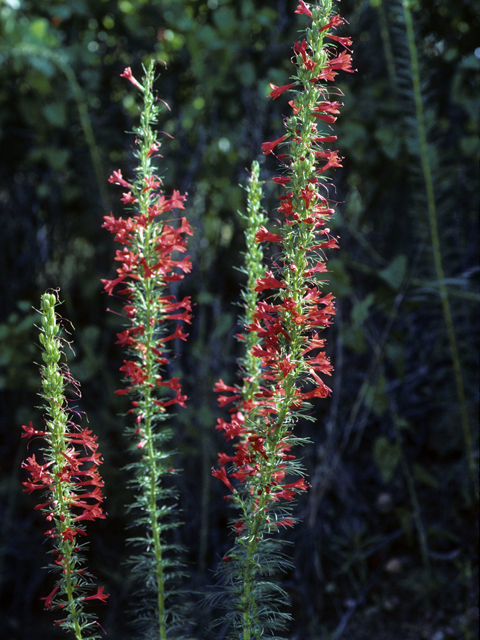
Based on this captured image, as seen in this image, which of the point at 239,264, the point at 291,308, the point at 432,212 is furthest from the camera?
the point at 239,264

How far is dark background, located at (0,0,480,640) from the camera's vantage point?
232 cm

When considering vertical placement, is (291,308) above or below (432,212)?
below

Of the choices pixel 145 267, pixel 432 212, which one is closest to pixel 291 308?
pixel 145 267

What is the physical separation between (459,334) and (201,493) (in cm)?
134

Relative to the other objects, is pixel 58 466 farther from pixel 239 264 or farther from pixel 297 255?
pixel 239 264

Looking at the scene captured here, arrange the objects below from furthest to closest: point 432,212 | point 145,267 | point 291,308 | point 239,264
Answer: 1. point 239,264
2. point 432,212
3. point 145,267
4. point 291,308

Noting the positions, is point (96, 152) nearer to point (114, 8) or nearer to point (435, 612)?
point (114, 8)

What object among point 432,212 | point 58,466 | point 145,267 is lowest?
point 58,466

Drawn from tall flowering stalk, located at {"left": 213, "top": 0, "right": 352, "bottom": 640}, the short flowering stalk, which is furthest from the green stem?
the short flowering stalk

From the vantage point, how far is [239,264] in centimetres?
272

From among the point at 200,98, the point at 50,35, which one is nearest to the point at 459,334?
the point at 200,98

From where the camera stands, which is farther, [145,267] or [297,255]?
[145,267]

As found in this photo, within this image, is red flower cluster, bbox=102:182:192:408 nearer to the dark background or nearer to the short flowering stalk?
the short flowering stalk

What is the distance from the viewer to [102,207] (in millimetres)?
2795
